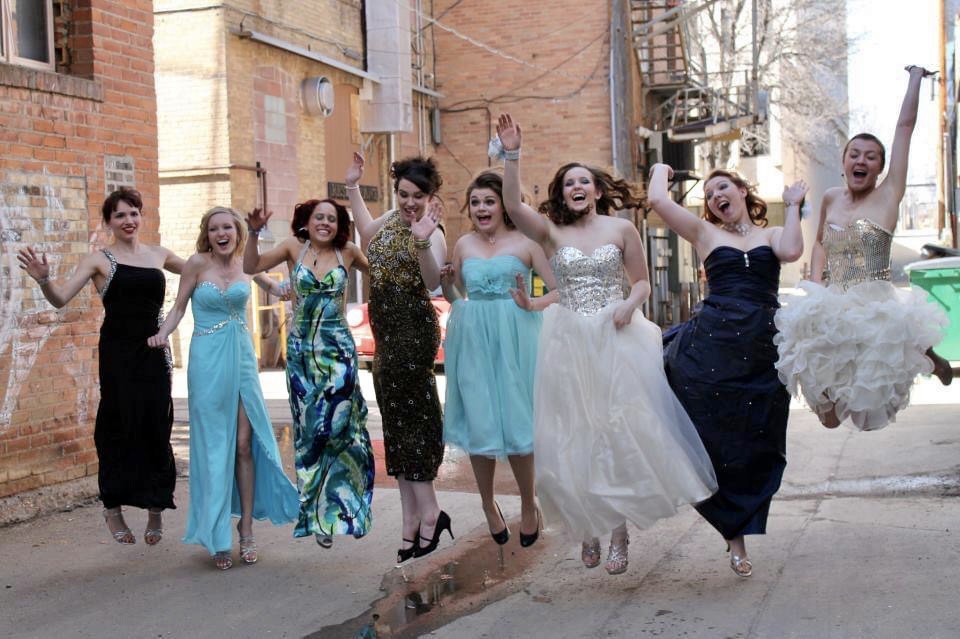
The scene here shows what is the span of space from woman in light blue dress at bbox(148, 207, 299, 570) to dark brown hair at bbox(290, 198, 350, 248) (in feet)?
1.39

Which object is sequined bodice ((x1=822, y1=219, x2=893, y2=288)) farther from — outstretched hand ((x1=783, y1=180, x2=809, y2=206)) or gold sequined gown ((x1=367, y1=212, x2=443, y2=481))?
gold sequined gown ((x1=367, y1=212, x2=443, y2=481))

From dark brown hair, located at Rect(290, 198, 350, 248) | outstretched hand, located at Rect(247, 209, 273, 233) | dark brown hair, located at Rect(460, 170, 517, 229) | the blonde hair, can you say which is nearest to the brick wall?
the blonde hair

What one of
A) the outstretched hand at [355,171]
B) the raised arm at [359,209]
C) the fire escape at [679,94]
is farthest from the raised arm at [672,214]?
the fire escape at [679,94]

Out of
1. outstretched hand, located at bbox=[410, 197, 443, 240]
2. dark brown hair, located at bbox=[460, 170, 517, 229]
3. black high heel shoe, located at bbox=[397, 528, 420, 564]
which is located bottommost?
black high heel shoe, located at bbox=[397, 528, 420, 564]

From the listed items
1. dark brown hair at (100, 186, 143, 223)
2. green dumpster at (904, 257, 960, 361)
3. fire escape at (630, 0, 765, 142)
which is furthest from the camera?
fire escape at (630, 0, 765, 142)

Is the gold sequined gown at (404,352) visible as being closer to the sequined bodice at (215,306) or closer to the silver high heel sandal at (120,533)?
the sequined bodice at (215,306)

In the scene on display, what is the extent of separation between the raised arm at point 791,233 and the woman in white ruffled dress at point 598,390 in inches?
28.3

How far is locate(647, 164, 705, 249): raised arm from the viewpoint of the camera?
6211 mm

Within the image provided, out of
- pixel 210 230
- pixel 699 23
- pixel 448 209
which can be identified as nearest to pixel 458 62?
pixel 448 209

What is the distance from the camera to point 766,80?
134ft

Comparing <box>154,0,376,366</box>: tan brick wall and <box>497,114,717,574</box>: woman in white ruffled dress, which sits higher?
<box>154,0,376,366</box>: tan brick wall

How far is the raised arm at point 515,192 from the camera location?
6.14 meters

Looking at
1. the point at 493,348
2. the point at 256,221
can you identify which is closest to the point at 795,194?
the point at 493,348

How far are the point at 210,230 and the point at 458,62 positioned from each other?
20.7m
